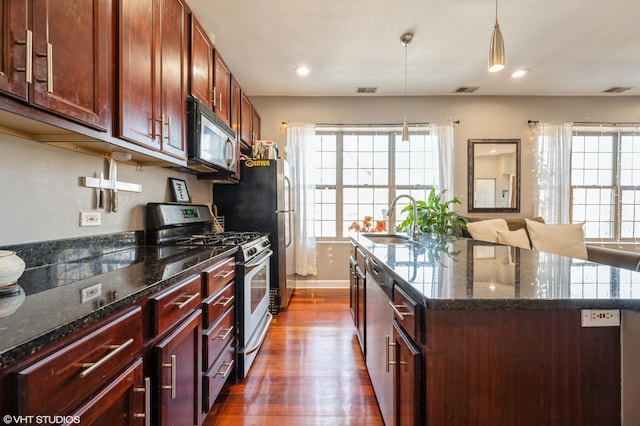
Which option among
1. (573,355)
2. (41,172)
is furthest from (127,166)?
(573,355)

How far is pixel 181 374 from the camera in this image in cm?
120

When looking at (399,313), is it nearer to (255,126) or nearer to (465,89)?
(255,126)

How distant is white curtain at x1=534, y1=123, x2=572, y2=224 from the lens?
158 inches

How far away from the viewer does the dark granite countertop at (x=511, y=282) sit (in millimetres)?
815

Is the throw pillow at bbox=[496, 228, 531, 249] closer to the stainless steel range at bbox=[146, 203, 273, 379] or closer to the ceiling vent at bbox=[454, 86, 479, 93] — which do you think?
the ceiling vent at bbox=[454, 86, 479, 93]

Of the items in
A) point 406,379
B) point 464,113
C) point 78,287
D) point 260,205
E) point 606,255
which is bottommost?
point 406,379

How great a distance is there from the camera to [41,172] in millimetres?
1292

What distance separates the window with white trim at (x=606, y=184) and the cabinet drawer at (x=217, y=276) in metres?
4.71

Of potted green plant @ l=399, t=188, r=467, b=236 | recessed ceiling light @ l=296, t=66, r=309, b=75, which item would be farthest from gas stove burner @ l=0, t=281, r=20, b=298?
potted green plant @ l=399, t=188, r=467, b=236

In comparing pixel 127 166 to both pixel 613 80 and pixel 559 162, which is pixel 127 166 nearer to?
pixel 559 162

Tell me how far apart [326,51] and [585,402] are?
309cm

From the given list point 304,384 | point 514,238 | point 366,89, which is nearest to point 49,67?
point 304,384

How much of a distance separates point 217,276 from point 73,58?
1.09 metres

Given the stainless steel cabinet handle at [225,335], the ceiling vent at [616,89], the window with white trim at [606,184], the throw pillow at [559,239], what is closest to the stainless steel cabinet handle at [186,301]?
the stainless steel cabinet handle at [225,335]
